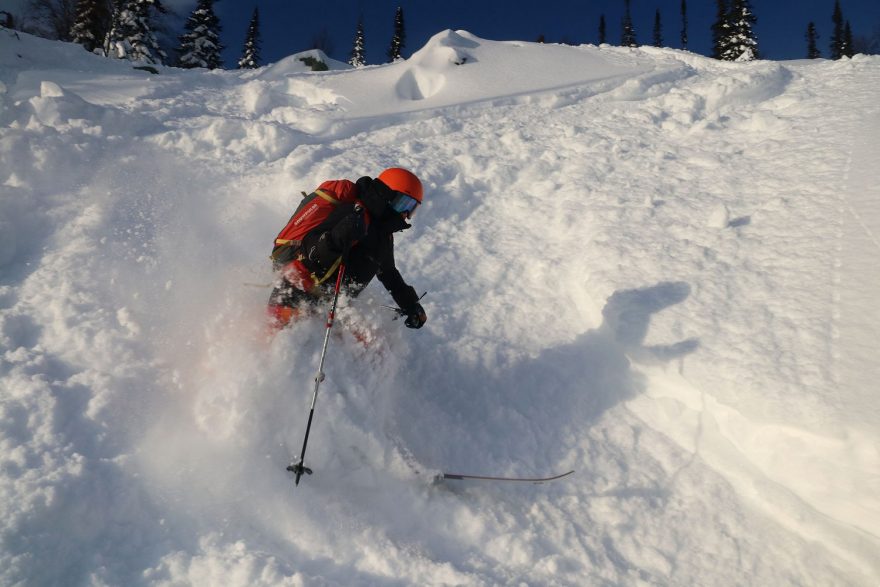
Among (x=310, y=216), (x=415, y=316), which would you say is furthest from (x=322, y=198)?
(x=415, y=316)

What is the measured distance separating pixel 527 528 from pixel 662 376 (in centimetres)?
185

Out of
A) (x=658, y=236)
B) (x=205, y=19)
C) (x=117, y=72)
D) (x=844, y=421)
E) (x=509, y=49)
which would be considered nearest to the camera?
(x=844, y=421)

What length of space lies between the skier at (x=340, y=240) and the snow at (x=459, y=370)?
27cm

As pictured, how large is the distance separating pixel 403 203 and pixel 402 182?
0.53 ft

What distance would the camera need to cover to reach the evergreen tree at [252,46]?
39.6 metres

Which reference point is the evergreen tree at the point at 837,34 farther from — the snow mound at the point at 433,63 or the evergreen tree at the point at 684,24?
the snow mound at the point at 433,63

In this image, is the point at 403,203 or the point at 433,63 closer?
the point at 403,203

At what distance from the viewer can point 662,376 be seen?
416cm


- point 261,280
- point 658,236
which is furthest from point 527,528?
point 658,236

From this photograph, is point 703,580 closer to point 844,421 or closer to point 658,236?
point 844,421

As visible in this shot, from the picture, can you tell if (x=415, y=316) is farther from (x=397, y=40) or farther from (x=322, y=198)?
(x=397, y=40)

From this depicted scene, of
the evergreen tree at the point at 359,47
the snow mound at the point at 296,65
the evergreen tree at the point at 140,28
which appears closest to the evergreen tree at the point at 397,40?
the evergreen tree at the point at 359,47

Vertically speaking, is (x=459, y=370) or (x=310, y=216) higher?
(x=310, y=216)

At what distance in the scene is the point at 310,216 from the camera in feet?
11.6
